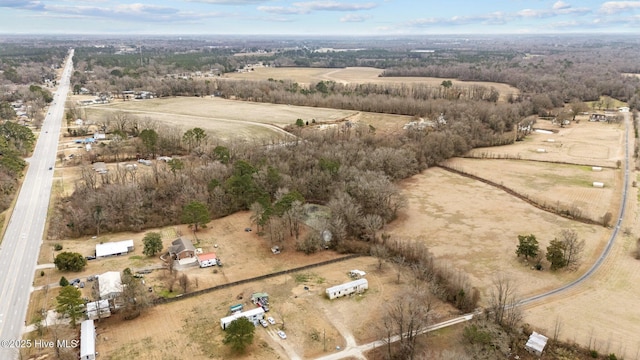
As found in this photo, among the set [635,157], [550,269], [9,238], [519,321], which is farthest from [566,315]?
[635,157]

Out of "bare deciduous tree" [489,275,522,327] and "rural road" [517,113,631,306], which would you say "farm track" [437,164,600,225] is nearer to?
"rural road" [517,113,631,306]

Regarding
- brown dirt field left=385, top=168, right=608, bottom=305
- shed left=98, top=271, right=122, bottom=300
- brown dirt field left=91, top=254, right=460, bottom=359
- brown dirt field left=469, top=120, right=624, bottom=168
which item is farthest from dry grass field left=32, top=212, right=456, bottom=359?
brown dirt field left=469, top=120, right=624, bottom=168

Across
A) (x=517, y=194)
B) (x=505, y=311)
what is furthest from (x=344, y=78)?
(x=505, y=311)

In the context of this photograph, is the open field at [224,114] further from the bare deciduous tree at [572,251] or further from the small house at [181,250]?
the bare deciduous tree at [572,251]

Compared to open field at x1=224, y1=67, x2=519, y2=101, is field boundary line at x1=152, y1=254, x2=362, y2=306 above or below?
below

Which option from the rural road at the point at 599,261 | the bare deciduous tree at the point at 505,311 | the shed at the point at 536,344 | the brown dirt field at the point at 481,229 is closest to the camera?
the shed at the point at 536,344

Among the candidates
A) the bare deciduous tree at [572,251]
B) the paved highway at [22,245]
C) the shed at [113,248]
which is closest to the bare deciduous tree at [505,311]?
the bare deciduous tree at [572,251]

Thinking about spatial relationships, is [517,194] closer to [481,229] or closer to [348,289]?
[481,229]
